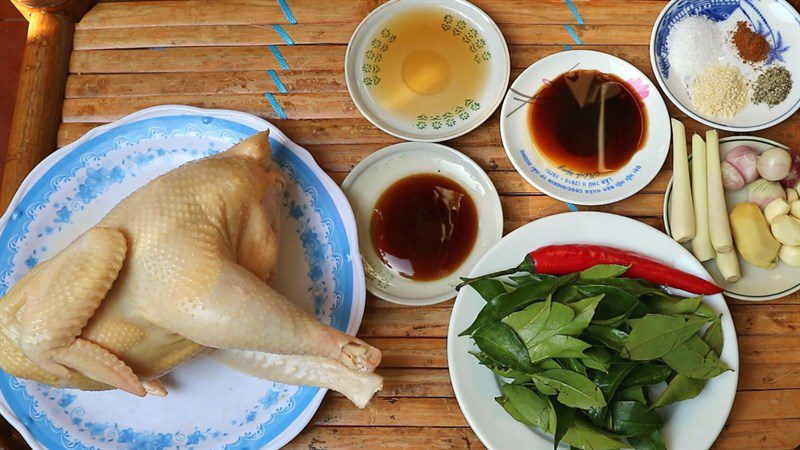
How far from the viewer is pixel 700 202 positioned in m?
1.71

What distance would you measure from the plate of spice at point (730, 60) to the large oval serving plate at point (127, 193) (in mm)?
1042

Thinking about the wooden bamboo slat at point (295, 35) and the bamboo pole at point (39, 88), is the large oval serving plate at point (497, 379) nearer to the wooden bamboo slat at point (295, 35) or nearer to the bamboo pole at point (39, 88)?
the wooden bamboo slat at point (295, 35)

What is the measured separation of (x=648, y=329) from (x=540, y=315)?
0.25 meters

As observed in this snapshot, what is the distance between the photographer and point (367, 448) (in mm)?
1700

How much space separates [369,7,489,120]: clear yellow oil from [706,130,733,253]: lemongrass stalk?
2.15 feet

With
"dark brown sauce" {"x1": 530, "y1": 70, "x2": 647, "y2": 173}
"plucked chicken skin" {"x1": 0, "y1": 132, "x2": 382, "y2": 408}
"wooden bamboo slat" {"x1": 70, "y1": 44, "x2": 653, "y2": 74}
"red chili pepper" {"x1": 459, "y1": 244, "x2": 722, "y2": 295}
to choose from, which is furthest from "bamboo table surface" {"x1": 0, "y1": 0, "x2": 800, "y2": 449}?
"plucked chicken skin" {"x1": 0, "y1": 132, "x2": 382, "y2": 408}

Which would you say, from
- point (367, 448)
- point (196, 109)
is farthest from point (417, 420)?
point (196, 109)

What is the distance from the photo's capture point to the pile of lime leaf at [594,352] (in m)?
1.46

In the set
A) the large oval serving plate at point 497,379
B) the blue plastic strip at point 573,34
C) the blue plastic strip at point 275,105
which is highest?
the blue plastic strip at point 573,34

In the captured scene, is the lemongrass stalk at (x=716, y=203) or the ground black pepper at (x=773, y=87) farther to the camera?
the ground black pepper at (x=773, y=87)

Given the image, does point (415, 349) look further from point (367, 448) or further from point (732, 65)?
point (732, 65)

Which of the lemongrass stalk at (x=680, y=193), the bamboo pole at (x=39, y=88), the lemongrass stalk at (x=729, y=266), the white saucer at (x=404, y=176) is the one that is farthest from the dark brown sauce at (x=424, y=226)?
the bamboo pole at (x=39, y=88)

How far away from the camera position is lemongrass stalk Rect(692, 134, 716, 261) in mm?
1684

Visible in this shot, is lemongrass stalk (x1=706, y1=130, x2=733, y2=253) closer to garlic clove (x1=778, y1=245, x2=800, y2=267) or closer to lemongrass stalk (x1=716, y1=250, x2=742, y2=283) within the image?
lemongrass stalk (x1=716, y1=250, x2=742, y2=283)
